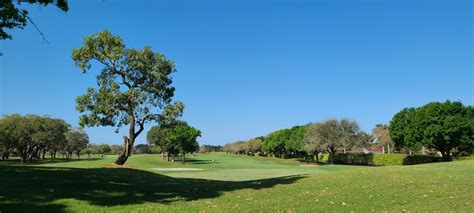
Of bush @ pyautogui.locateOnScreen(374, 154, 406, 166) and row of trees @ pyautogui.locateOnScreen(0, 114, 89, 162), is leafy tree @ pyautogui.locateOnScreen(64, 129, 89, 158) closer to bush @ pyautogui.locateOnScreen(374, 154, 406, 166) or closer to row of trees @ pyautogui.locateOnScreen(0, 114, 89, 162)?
row of trees @ pyautogui.locateOnScreen(0, 114, 89, 162)

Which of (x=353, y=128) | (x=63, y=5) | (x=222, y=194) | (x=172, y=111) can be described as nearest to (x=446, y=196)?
(x=222, y=194)

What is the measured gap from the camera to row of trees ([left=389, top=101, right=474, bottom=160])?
5072 centimetres

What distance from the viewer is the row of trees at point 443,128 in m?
50.7

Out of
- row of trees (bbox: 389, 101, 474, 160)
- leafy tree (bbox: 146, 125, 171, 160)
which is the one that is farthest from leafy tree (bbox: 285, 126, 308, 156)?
row of trees (bbox: 389, 101, 474, 160)

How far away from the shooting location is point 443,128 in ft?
Result: 169

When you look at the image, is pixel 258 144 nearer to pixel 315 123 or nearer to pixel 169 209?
pixel 315 123

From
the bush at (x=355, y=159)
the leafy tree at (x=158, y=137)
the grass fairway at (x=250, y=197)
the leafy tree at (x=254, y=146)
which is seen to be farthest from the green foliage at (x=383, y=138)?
the grass fairway at (x=250, y=197)

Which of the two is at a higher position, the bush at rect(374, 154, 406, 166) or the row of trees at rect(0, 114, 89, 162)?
the row of trees at rect(0, 114, 89, 162)

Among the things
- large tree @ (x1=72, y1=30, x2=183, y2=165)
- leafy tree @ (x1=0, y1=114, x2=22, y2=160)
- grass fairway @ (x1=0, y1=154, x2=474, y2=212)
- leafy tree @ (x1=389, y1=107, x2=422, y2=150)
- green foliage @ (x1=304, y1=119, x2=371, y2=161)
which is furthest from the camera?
green foliage @ (x1=304, y1=119, x2=371, y2=161)

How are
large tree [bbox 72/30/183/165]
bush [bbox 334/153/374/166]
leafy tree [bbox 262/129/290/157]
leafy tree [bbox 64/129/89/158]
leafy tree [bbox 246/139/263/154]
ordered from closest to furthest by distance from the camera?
1. large tree [bbox 72/30/183/165]
2. bush [bbox 334/153/374/166]
3. leafy tree [bbox 64/129/89/158]
4. leafy tree [bbox 262/129/290/157]
5. leafy tree [bbox 246/139/263/154]

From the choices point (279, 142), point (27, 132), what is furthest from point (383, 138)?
point (27, 132)

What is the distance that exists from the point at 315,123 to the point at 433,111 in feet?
91.1

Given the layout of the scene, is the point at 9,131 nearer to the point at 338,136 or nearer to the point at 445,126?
the point at 338,136

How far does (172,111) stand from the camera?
38844mm
